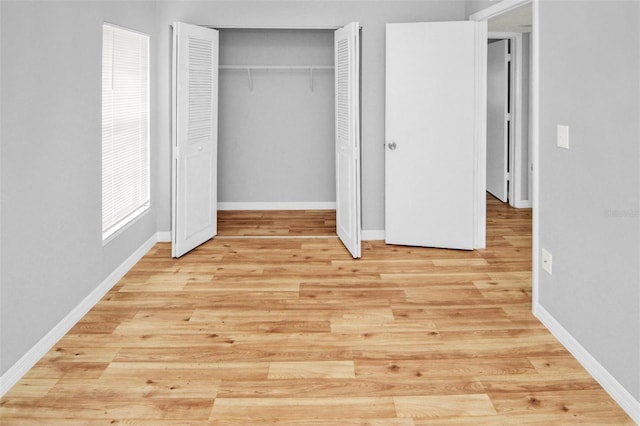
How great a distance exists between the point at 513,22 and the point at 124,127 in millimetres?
3973

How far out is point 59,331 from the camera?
3.29m

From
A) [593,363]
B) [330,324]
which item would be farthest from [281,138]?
[593,363]

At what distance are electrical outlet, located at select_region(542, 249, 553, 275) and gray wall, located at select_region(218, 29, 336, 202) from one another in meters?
3.88

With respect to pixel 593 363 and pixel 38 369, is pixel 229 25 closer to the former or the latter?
pixel 38 369

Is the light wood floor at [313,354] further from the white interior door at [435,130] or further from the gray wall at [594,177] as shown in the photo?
the white interior door at [435,130]

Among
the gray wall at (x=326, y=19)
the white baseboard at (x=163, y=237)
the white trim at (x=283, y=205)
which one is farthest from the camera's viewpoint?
the white trim at (x=283, y=205)

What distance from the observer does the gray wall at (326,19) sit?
5.46 metres

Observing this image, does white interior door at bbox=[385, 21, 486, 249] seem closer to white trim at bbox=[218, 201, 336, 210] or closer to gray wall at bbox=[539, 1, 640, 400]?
gray wall at bbox=[539, 1, 640, 400]

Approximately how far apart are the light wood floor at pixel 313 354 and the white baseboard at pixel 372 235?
829 mm

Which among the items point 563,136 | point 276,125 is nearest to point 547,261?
point 563,136

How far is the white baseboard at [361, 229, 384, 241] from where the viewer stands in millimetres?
5664

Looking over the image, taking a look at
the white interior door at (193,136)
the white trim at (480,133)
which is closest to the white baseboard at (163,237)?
the white interior door at (193,136)

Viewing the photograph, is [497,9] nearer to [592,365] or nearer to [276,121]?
[592,365]

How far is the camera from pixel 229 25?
18.1ft
